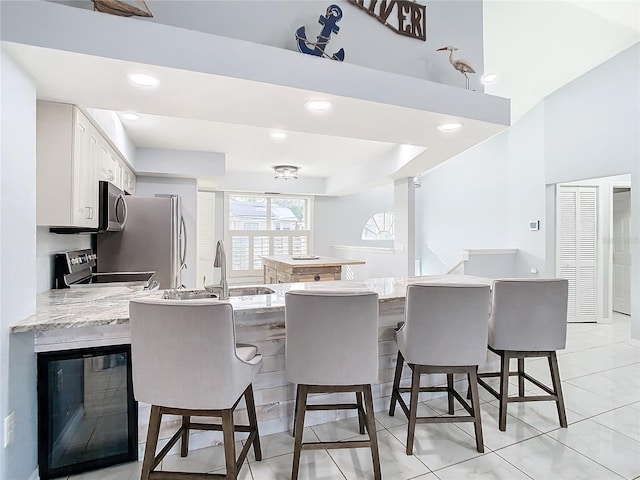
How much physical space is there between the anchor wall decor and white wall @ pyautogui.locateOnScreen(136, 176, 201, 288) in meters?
3.53

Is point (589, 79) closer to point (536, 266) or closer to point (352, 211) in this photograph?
point (536, 266)

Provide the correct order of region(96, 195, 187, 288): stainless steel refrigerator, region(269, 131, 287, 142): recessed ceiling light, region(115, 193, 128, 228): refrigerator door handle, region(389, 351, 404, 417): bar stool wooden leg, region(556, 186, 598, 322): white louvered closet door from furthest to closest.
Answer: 1. region(556, 186, 598, 322): white louvered closet door
2. region(269, 131, 287, 142): recessed ceiling light
3. region(96, 195, 187, 288): stainless steel refrigerator
4. region(115, 193, 128, 228): refrigerator door handle
5. region(389, 351, 404, 417): bar stool wooden leg

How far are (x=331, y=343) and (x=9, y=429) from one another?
1.48m

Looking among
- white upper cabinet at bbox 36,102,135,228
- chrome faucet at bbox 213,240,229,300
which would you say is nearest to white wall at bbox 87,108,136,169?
white upper cabinet at bbox 36,102,135,228

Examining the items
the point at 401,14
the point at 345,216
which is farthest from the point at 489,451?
the point at 345,216

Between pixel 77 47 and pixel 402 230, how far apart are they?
4509 millimetres

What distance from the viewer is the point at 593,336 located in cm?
439

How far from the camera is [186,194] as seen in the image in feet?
16.9

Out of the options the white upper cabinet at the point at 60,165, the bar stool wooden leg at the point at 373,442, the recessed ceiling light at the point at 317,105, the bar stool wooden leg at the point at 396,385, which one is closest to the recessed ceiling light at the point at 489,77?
the recessed ceiling light at the point at 317,105

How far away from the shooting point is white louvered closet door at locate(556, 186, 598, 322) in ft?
16.5

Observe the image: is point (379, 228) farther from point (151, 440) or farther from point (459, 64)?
point (151, 440)

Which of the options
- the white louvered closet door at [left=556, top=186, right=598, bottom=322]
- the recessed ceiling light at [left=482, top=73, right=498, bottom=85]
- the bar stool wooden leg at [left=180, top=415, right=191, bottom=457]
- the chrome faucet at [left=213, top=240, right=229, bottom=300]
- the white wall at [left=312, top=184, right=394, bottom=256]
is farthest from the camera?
the white wall at [left=312, top=184, right=394, bottom=256]

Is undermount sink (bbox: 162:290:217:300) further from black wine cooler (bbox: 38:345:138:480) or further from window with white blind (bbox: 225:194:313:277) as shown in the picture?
window with white blind (bbox: 225:194:313:277)

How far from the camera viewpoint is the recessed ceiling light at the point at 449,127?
2576 mm
